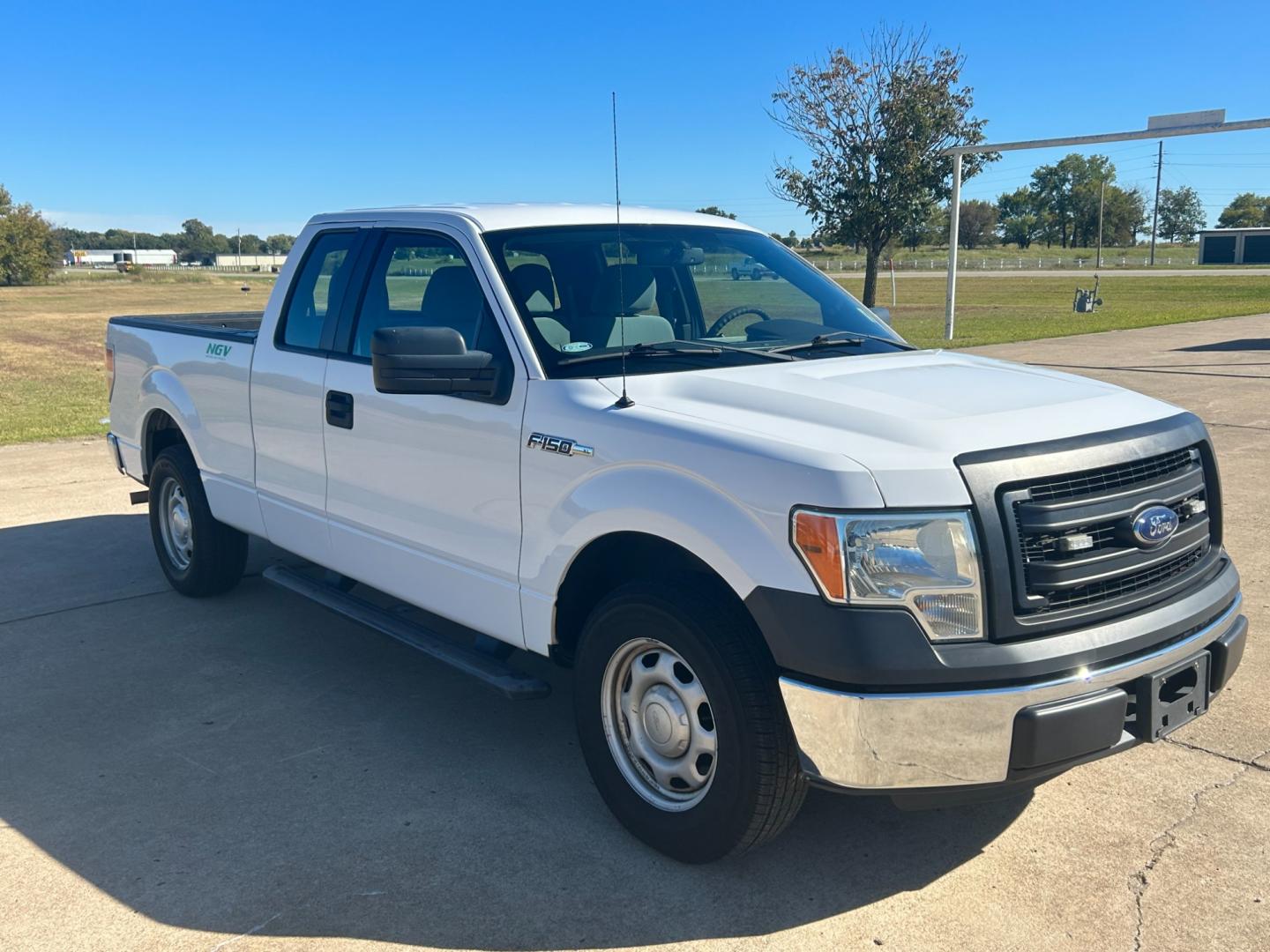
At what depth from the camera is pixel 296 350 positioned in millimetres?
5133

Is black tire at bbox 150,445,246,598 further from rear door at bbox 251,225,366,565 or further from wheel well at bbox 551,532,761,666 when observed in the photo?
wheel well at bbox 551,532,761,666

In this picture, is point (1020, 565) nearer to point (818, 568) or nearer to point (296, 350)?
point (818, 568)

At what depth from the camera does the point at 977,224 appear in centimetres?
13625

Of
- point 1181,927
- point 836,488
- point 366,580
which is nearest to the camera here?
point 836,488

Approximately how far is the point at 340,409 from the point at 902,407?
2417 mm

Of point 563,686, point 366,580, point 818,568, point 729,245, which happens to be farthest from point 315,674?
point 818,568

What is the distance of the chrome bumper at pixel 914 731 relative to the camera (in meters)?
2.92

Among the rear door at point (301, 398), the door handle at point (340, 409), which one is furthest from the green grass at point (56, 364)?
the door handle at point (340, 409)

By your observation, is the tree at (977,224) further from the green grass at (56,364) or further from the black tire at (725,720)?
the black tire at (725,720)

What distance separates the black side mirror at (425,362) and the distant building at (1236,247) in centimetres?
10609

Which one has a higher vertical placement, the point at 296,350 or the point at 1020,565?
the point at 296,350

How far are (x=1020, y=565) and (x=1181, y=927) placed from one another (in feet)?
3.73

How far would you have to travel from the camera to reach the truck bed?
5.78 m

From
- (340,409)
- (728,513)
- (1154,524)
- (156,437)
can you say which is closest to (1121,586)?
(1154,524)
